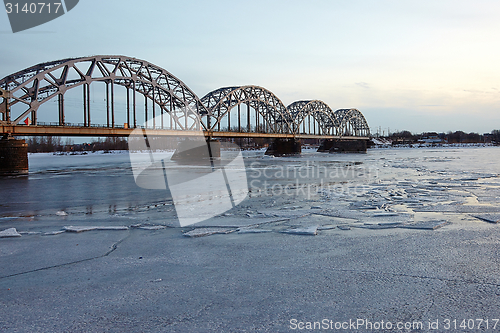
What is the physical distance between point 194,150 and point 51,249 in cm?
5361

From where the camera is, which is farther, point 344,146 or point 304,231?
point 344,146

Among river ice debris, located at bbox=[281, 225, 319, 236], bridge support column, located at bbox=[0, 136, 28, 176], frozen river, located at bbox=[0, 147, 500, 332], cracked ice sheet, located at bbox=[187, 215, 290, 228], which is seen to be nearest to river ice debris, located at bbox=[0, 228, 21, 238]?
frozen river, located at bbox=[0, 147, 500, 332]

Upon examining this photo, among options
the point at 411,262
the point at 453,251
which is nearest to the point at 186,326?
the point at 411,262

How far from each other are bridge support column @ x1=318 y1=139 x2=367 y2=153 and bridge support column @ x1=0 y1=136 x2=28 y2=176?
79.8m

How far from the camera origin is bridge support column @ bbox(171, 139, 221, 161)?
2265 inches

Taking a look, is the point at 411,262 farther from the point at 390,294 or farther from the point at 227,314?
the point at 227,314

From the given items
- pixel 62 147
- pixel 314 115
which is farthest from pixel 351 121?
pixel 62 147

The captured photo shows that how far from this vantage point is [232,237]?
20.5 ft

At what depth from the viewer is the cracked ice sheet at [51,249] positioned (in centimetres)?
482

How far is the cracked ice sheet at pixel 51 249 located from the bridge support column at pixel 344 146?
92614mm

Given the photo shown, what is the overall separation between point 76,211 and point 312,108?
10395 centimetres

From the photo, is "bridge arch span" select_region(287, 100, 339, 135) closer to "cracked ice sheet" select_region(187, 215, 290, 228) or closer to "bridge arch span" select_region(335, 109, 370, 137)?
"bridge arch span" select_region(335, 109, 370, 137)

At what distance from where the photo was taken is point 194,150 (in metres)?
58.8

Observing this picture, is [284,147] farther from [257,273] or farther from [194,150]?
[257,273]
